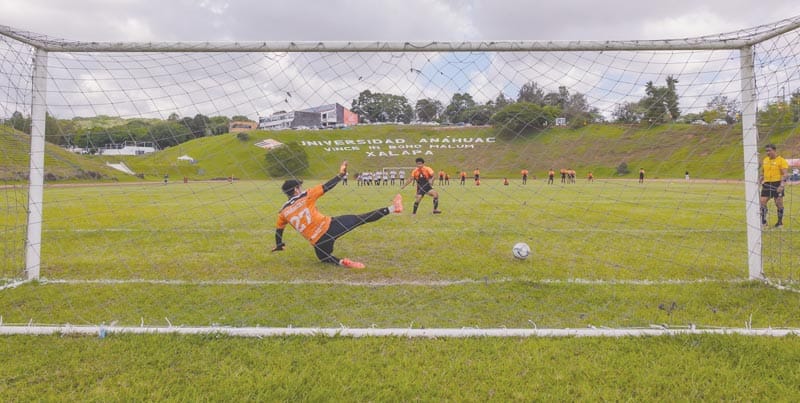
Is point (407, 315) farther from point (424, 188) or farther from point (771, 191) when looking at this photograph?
point (771, 191)

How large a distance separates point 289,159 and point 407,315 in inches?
142

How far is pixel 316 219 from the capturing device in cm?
559

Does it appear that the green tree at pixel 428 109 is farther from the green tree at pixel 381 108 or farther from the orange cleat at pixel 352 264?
the orange cleat at pixel 352 264

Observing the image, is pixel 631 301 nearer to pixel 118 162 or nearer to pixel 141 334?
pixel 141 334

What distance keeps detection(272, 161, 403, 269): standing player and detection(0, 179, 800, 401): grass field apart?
0.39 m

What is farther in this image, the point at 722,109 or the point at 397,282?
the point at 722,109

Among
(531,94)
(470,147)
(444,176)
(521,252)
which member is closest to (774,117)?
(531,94)

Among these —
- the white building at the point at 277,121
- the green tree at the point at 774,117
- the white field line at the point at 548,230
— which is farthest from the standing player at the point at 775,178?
the white building at the point at 277,121

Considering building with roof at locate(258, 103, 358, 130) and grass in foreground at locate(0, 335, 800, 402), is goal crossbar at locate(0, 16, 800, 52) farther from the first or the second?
grass in foreground at locate(0, 335, 800, 402)

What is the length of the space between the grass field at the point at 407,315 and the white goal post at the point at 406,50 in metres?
0.81

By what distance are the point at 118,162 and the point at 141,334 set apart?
17.0 feet

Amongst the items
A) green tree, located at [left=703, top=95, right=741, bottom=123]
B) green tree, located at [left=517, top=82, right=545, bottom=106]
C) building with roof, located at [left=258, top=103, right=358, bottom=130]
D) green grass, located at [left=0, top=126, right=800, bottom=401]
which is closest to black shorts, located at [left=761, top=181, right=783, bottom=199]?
green grass, located at [left=0, top=126, right=800, bottom=401]

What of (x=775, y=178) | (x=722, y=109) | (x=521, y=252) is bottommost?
(x=521, y=252)

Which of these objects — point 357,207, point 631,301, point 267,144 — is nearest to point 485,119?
point 631,301
